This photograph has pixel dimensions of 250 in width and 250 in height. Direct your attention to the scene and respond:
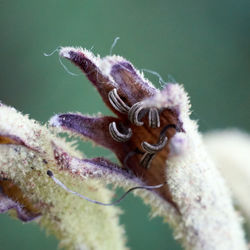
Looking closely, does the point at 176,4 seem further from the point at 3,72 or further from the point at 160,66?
the point at 3,72

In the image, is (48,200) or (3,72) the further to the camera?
(3,72)

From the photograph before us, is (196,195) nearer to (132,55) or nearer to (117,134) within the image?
(117,134)

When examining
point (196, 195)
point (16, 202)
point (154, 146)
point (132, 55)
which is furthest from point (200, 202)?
point (132, 55)

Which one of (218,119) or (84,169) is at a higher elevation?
(218,119)

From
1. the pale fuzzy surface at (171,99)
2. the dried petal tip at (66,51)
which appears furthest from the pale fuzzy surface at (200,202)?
the dried petal tip at (66,51)

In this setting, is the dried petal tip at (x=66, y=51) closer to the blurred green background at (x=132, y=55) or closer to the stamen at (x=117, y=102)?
the stamen at (x=117, y=102)

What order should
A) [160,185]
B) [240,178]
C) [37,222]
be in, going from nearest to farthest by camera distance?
[160,185]
[37,222]
[240,178]

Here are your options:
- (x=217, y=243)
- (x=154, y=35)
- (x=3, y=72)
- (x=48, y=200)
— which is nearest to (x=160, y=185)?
(x=217, y=243)
